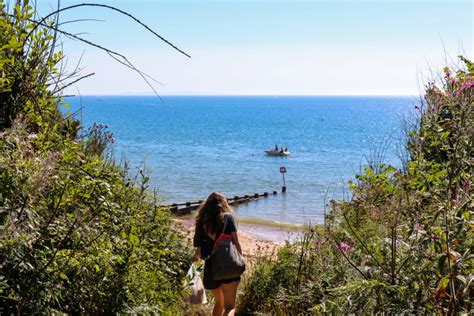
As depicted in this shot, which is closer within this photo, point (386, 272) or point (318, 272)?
point (386, 272)

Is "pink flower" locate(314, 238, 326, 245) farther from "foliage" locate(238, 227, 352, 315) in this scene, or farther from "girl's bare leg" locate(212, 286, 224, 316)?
"girl's bare leg" locate(212, 286, 224, 316)

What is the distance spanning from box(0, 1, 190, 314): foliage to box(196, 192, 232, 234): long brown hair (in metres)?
2.15

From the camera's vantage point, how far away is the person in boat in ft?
19.0

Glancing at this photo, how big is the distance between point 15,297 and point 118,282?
1028 mm

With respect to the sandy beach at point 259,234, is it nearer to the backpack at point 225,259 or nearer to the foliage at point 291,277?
the foliage at point 291,277

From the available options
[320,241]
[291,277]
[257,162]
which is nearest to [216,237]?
[291,277]

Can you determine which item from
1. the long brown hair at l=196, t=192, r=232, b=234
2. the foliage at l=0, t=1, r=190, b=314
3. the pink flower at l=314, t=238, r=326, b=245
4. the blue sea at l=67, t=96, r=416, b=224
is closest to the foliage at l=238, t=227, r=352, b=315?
the pink flower at l=314, t=238, r=326, b=245

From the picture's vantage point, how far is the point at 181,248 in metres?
7.82

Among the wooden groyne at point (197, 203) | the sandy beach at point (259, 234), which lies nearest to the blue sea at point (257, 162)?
the wooden groyne at point (197, 203)

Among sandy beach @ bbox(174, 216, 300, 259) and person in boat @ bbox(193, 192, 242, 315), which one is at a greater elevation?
person in boat @ bbox(193, 192, 242, 315)

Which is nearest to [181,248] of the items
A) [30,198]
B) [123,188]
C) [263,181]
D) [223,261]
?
[223,261]

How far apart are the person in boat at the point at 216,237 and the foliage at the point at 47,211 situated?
2.13 metres

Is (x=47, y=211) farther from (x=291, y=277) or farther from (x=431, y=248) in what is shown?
(x=291, y=277)

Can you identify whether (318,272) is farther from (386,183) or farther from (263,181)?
(263,181)
